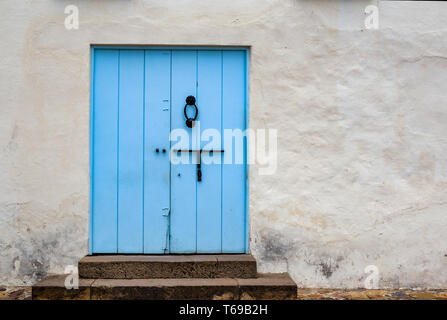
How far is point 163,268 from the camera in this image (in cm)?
435

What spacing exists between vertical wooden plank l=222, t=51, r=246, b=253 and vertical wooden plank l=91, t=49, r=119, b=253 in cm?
103

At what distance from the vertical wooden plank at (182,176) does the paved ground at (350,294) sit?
46.7 inches

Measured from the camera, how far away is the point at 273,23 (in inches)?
182

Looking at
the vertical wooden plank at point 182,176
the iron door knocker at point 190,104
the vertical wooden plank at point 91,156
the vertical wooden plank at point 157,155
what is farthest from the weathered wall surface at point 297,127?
the iron door knocker at point 190,104

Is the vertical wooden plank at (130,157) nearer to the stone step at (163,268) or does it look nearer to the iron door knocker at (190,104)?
the stone step at (163,268)

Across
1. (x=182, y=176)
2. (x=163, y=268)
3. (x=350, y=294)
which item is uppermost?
(x=182, y=176)

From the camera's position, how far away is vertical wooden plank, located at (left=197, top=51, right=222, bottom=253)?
15.1 ft

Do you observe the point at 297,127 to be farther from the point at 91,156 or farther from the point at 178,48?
the point at 91,156

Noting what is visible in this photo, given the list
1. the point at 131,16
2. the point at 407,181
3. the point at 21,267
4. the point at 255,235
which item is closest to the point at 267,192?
the point at 255,235

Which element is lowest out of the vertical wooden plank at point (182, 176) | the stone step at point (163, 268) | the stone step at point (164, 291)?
the stone step at point (164, 291)

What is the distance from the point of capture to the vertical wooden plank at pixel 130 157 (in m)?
4.59

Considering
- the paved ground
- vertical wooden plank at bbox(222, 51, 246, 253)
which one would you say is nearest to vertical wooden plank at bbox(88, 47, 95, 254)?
the paved ground

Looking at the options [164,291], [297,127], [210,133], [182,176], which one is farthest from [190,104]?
[164,291]

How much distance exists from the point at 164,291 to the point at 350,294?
171cm
